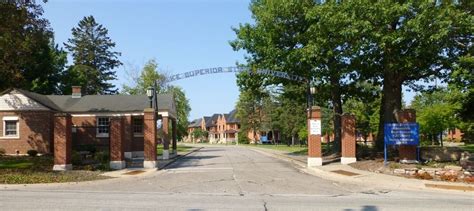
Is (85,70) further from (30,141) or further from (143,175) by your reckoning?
(143,175)

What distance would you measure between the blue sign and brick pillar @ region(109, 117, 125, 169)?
13364 mm

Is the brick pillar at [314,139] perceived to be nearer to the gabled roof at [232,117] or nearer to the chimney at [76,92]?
the chimney at [76,92]

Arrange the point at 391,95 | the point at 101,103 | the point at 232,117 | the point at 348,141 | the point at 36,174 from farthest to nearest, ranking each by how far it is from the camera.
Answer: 1. the point at 232,117
2. the point at 101,103
3. the point at 391,95
4. the point at 348,141
5. the point at 36,174

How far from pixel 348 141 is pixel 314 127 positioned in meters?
1.99

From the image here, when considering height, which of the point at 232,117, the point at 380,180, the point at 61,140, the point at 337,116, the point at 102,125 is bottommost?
the point at 380,180

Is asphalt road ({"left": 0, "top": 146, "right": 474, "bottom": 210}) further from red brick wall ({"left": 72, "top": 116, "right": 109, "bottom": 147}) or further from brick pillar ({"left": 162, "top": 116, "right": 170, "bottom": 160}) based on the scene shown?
red brick wall ({"left": 72, "top": 116, "right": 109, "bottom": 147})

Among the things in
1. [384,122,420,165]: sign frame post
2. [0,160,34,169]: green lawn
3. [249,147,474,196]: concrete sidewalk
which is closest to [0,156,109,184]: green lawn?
[0,160,34,169]: green lawn

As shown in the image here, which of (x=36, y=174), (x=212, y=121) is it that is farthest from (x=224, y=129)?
(x=36, y=174)

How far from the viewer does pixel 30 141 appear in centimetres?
3434

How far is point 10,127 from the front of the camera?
1367 inches

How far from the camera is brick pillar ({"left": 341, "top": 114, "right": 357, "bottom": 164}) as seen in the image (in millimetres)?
26234

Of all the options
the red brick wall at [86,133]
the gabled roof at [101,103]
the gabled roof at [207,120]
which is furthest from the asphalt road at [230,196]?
the gabled roof at [207,120]

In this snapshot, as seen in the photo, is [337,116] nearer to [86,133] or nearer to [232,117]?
[86,133]

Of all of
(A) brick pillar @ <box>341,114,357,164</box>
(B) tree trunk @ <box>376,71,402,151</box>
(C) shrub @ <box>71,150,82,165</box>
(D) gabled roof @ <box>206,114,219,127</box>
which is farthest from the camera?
(D) gabled roof @ <box>206,114,219,127</box>
